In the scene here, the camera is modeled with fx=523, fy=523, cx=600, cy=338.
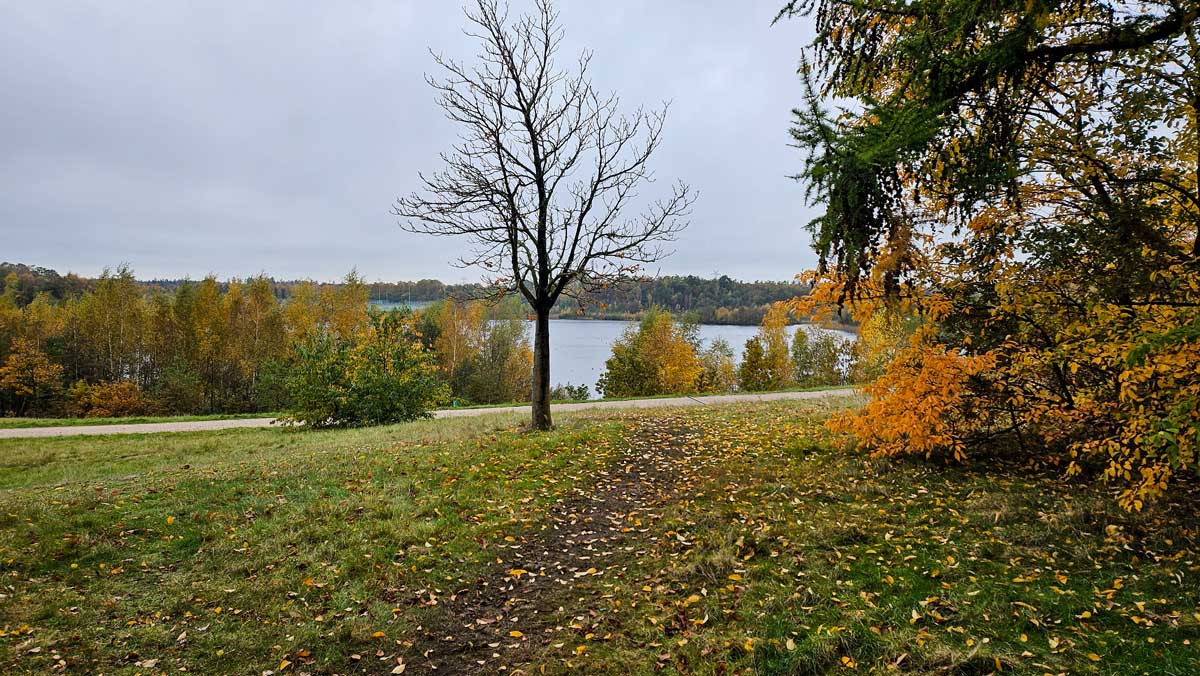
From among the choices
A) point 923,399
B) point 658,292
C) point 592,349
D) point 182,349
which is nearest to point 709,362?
point 658,292

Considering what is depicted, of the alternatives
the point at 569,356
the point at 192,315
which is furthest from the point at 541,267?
the point at 569,356

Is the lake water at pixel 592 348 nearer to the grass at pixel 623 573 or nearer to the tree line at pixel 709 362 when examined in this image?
the tree line at pixel 709 362

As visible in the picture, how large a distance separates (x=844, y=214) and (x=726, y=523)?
11.1 feet

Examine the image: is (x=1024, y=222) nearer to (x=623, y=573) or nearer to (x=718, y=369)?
(x=623, y=573)

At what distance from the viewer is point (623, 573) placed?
15.9ft

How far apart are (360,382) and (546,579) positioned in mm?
11242

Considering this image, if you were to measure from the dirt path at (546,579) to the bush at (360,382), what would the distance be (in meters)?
8.94

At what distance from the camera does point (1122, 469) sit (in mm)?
4227

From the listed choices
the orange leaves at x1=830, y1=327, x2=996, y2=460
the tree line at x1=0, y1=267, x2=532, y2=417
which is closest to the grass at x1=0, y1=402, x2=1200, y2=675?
the orange leaves at x1=830, y1=327, x2=996, y2=460

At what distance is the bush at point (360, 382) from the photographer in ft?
46.1

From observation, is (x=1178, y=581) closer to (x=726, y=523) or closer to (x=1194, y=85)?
(x=726, y=523)

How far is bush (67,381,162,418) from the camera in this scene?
27.9 m

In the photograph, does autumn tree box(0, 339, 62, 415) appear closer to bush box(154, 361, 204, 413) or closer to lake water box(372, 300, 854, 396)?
bush box(154, 361, 204, 413)

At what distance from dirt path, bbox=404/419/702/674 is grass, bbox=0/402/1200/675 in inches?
1.3
